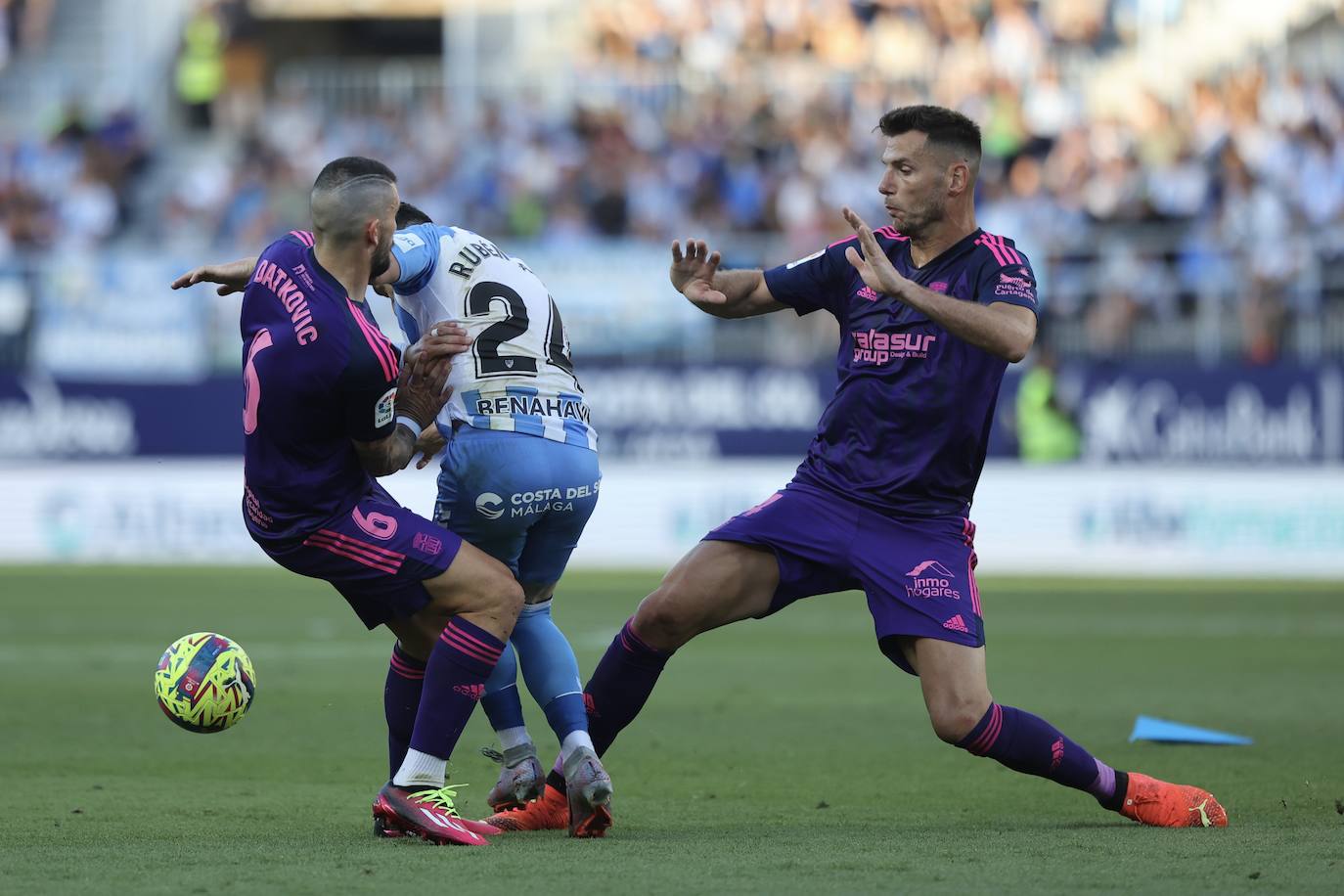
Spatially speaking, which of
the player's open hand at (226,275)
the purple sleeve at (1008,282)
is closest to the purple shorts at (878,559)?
the purple sleeve at (1008,282)

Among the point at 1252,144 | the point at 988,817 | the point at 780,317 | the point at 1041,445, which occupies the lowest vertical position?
the point at 988,817

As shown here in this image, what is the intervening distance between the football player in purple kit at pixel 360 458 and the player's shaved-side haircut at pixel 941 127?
1.77m

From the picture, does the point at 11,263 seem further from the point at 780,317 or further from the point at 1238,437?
the point at 1238,437

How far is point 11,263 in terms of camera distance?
69.2 ft

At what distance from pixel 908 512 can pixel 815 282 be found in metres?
0.93

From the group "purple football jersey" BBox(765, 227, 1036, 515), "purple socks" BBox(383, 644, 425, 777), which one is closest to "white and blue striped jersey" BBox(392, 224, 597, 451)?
"purple socks" BBox(383, 644, 425, 777)

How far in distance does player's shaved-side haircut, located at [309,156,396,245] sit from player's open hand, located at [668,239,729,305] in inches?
50.5

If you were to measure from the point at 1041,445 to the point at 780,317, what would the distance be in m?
3.03

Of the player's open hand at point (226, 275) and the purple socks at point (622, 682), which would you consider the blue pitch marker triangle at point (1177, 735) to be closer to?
the purple socks at point (622, 682)

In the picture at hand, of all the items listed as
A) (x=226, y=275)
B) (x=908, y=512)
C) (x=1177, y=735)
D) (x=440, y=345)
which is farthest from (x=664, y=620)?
(x=1177, y=735)

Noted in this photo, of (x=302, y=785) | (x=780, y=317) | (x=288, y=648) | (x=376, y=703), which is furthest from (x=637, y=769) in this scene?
(x=780, y=317)

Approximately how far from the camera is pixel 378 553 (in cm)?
621

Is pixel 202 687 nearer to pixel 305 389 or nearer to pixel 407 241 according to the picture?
pixel 305 389

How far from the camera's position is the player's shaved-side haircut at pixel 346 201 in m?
6.12
